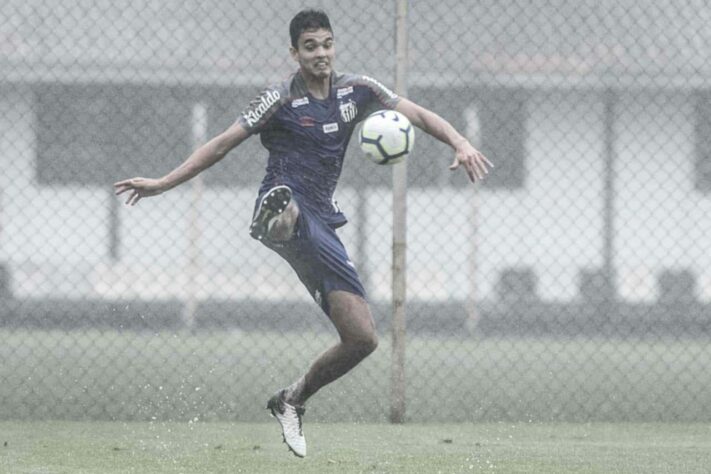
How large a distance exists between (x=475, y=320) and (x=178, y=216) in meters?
4.01

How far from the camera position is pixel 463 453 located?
7.66 m

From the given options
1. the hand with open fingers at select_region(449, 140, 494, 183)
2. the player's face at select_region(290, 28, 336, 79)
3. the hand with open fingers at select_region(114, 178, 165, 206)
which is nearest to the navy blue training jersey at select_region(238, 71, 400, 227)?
the player's face at select_region(290, 28, 336, 79)

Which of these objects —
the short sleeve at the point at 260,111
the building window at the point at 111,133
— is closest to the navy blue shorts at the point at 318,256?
the short sleeve at the point at 260,111

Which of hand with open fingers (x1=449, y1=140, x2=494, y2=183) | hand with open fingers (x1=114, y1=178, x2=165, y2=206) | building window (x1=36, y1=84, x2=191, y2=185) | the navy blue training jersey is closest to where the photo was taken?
hand with open fingers (x1=449, y1=140, x2=494, y2=183)

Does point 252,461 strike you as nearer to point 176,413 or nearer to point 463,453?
point 463,453

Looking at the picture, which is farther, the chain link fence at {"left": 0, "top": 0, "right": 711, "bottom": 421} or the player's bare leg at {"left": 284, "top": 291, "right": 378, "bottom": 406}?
the chain link fence at {"left": 0, "top": 0, "right": 711, "bottom": 421}

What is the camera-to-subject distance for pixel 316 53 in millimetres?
6984

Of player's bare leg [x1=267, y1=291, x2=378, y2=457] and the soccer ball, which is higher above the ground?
the soccer ball

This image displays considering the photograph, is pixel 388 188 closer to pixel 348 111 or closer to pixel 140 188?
pixel 348 111

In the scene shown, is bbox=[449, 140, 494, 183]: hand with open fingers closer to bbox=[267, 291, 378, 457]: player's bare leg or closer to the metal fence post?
bbox=[267, 291, 378, 457]: player's bare leg

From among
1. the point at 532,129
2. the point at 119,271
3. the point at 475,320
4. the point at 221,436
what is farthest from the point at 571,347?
the point at 221,436

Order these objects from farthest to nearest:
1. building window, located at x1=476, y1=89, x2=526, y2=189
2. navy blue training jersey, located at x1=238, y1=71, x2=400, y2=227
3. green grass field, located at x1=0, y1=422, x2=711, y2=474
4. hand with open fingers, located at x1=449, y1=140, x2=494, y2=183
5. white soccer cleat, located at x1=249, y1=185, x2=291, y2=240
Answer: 1. building window, located at x1=476, y1=89, x2=526, y2=189
2. green grass field, located at x1=0, y1=422, x2=711, y2=474
3. navy blue training jersey, located at x1=238, y1=71, x2=400, y2=227
4. white soccer cleat, located at x1=249, y1=185, x2=291, y2=240
5. hand with open fingers, located at x1=449, y1=140, x2=494, y2=183

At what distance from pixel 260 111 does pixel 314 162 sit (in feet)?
1.18

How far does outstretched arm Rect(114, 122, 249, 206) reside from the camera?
265 inches
